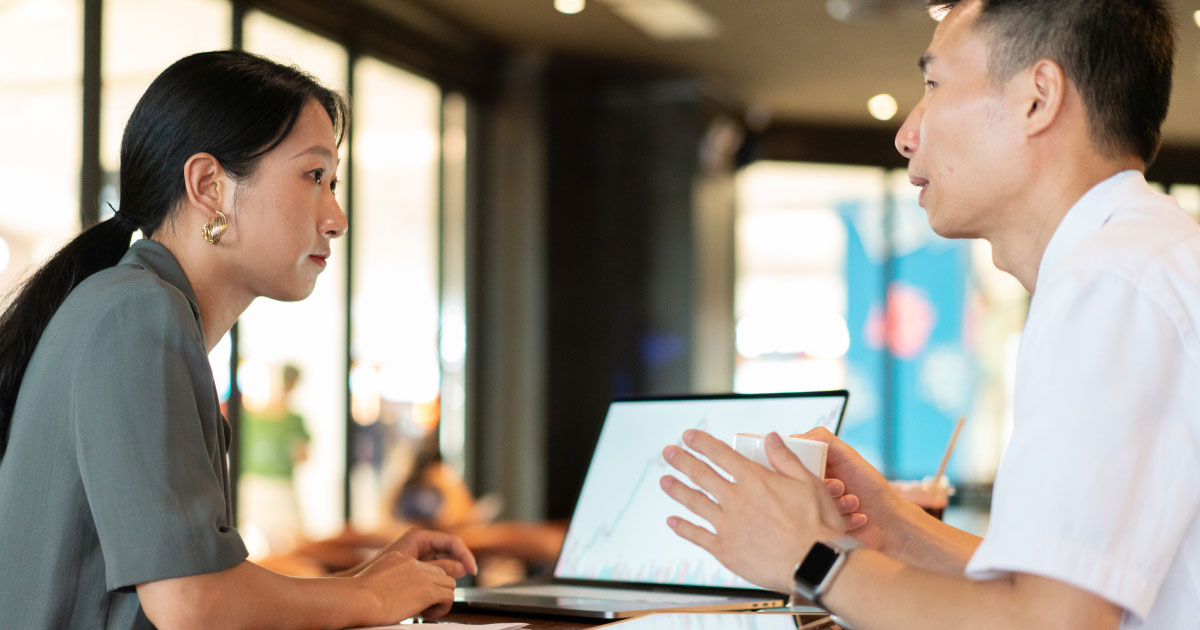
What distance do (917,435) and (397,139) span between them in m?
4.65

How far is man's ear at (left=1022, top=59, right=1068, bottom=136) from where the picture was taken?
974mm

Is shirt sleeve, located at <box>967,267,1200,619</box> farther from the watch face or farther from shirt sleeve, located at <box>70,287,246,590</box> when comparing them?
shirt sleeve, located at <box>70,287,246,590</box>

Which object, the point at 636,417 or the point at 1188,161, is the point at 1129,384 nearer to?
the point at 636,417

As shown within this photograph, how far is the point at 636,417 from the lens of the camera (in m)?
1.46

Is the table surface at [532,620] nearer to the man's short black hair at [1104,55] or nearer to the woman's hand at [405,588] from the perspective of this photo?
the woman's hand at [405,588]

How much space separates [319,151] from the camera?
132cm

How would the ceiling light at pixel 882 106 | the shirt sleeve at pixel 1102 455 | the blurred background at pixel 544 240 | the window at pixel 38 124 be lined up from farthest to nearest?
1. the ceiling light at pixel 882 106
2. the blurred background at pixel 544 240
3. the window at pixel 38 124
4. the shirt sleeve at pixel 1102 455

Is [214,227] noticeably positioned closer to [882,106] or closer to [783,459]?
[783,459]

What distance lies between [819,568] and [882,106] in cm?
705

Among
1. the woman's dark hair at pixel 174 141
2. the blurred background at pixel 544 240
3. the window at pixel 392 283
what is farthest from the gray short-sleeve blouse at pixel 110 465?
the window at pixel 392 283

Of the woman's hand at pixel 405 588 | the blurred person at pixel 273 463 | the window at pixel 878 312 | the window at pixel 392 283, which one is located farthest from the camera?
the window at pixel 878 312

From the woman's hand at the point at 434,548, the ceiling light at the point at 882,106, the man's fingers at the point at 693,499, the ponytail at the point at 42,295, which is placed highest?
the ceiling light at the point at 882,106

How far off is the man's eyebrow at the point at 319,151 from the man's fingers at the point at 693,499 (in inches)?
25.3

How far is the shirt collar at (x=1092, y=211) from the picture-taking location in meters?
0.94
